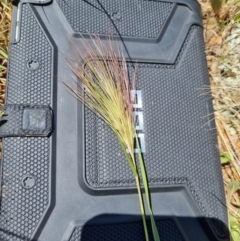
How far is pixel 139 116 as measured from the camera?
4.58ft

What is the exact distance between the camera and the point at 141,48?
1.47 meters

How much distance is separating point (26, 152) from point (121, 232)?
37cm

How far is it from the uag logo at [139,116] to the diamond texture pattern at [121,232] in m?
0.24

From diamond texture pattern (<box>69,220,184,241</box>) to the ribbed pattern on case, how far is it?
0.44 feet

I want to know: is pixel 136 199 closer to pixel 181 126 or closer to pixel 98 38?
pixel 181 126

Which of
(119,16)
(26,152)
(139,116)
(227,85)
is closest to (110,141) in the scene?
(139,116)

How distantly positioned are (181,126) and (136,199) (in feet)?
0.97

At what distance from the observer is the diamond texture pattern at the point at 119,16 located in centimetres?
144

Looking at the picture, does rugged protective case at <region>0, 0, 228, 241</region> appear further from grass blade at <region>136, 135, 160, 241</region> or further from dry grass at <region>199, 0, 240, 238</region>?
dry grass at <region>199, 0, 240, 238</region>

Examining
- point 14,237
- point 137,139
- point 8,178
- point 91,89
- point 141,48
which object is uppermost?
point 141,48

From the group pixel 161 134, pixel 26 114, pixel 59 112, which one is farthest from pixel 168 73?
pixel 26 114

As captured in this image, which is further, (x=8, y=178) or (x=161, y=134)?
(x=161, y=134)

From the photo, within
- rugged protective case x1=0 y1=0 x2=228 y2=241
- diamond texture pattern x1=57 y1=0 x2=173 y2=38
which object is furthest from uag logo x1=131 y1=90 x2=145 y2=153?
diamond texture pattern x1=57 y1=0 x2=173 y2=38

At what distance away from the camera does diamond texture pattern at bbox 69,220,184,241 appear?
124 cm
